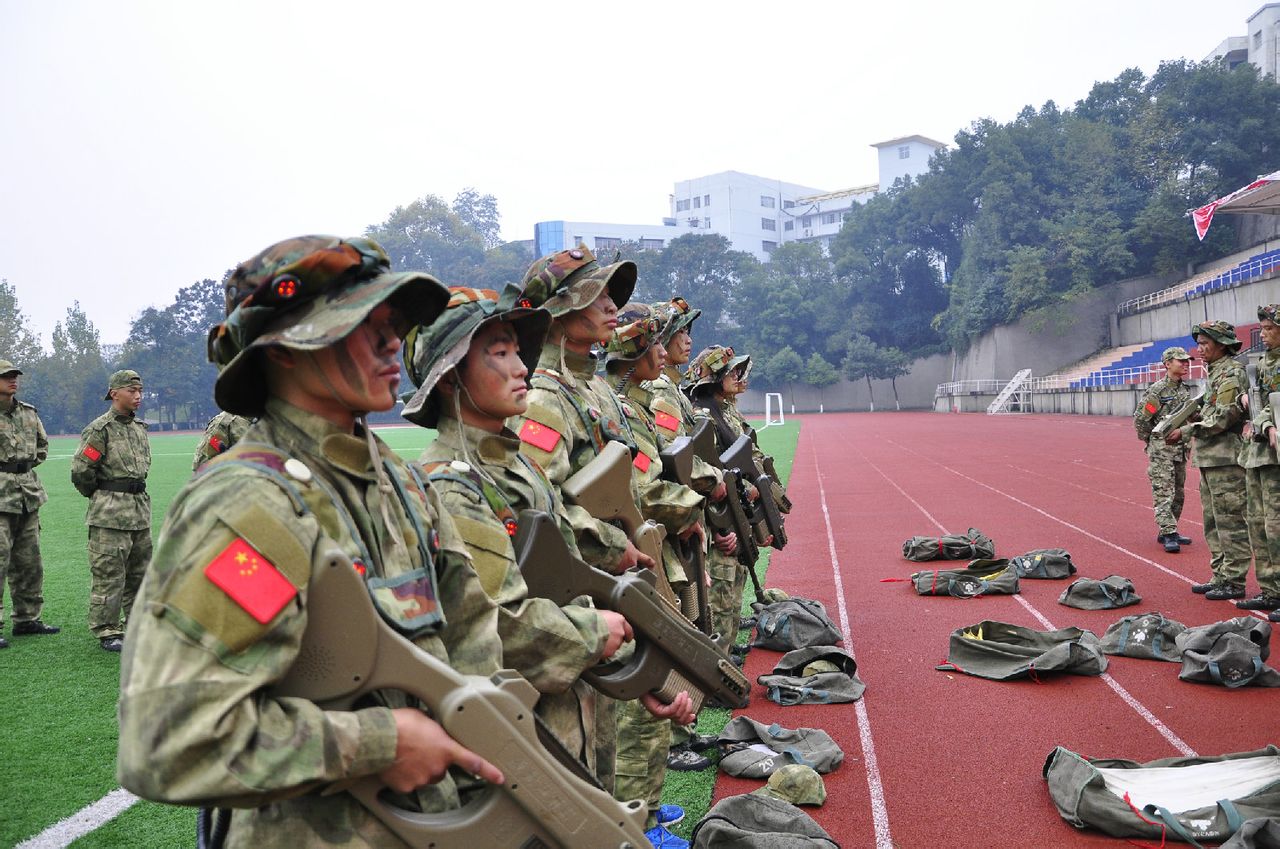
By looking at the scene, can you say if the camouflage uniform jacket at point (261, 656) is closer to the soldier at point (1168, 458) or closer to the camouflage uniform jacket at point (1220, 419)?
the camouflage uniform jacket at point (1220, 419)

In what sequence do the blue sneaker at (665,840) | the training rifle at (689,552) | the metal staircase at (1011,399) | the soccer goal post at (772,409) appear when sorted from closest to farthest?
the blue sneaker at (665,840), the training rifle at (689,552), the soccer goal post at (772,409), the metal staircase at (1011,399)

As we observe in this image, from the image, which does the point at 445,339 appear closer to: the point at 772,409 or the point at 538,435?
the point at 538,435

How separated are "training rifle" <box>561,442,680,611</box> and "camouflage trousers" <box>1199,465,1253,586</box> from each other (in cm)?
669

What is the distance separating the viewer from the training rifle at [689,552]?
513 cm

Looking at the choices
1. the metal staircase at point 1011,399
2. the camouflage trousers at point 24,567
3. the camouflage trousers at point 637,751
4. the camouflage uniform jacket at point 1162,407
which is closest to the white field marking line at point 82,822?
the camouflage trousers at point 637,751

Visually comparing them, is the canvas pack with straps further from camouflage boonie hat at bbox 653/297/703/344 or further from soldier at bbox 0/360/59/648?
soldier at bbox 0/360/59/648

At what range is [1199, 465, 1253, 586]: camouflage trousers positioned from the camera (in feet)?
27.5

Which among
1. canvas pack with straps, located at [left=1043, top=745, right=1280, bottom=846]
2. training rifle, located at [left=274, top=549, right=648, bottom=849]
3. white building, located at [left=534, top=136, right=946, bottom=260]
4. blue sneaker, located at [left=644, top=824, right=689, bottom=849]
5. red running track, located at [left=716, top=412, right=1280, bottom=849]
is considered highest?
white building, located at [left=534, top=136, right=946, bottom=260]

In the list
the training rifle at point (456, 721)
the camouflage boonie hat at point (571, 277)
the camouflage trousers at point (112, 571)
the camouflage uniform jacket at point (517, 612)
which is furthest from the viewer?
the camouflage trousers at point (112, 571)

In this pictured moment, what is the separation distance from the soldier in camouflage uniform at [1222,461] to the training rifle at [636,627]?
6.78 m

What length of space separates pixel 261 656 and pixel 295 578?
14 cm

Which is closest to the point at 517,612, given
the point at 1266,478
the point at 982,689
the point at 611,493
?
the point at 611,493

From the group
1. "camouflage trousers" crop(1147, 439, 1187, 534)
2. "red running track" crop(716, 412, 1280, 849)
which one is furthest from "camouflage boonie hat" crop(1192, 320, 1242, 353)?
"red running track" crop(716, 412, 1280, 849)

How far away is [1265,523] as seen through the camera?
26.0ft
